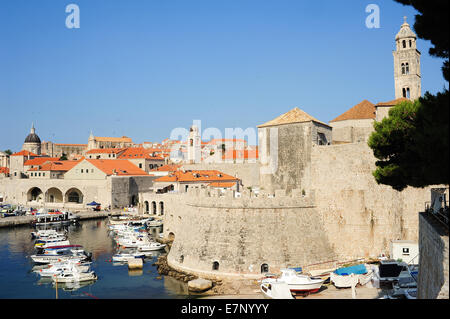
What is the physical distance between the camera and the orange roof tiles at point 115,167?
64188 mm

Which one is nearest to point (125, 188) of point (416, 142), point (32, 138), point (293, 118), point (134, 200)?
point (134, 200)

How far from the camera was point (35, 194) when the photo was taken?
73.8m

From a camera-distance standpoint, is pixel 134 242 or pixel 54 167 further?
pixel 54 167

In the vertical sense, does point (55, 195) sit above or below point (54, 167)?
below

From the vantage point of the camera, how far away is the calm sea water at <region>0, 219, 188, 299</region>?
2377cm

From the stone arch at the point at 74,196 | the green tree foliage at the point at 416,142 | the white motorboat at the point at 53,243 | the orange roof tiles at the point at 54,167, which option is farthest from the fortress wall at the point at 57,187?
the green tree foliage at the point at 416,142

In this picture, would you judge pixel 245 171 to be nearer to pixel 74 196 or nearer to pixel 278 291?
pixel 74 196

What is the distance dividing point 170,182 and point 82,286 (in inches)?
1157

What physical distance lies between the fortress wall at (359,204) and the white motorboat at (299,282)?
17.5 feet

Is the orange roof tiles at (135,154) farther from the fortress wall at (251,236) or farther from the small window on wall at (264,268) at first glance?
the small window on wall at (264,268)

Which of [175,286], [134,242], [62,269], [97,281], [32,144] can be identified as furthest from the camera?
[32,144]

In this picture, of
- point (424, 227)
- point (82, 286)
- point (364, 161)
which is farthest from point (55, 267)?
point (424, 227)

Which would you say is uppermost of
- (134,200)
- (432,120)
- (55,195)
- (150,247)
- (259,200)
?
(432,120)

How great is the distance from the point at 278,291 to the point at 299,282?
146cm
